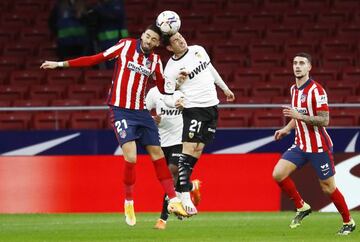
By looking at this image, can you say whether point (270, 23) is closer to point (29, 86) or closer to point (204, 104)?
point (29, 86)

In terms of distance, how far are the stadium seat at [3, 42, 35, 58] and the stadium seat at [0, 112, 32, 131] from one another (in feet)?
10.8

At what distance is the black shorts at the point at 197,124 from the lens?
43.6 feet

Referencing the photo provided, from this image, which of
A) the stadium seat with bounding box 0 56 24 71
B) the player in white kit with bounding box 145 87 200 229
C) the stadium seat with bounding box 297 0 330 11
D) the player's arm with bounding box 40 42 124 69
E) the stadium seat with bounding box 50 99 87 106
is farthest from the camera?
the stadium seat with bounding box 297 0 330 11

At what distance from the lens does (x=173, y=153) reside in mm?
14414

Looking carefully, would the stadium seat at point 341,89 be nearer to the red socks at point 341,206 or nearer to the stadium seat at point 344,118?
the stadium seat at point 344,118

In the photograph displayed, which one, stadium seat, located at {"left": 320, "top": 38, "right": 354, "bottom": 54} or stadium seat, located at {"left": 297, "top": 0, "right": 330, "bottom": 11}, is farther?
stadium seat, located at {"left": 297, "top": 0, "right": 330, "bottom": 11}

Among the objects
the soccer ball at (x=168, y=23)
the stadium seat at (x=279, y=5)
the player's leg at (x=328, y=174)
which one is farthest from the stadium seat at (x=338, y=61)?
the soccer ball at (x=168, y=23)

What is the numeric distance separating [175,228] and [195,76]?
1.76m

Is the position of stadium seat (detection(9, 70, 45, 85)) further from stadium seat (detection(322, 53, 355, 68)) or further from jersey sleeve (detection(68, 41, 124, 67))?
jersey sleeve (detection(68, 41, 124, 67))

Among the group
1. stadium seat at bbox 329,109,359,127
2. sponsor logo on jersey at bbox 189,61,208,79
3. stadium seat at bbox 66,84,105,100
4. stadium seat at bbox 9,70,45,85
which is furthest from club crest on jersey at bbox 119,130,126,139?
stadium seat at bbox 9,70,45,85

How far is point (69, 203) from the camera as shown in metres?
17.2

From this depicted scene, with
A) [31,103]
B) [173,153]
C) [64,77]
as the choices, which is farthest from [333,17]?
[173,153]

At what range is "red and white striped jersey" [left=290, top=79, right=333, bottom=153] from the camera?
12.7 m

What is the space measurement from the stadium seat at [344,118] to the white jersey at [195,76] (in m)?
5.87
